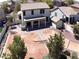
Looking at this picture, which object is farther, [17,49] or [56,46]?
[56,46]

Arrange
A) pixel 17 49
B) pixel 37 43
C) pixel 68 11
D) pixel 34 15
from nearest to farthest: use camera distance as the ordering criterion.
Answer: pixel 17 49 → pixel 37 43 → pixel 34 15 → pixel 68 11

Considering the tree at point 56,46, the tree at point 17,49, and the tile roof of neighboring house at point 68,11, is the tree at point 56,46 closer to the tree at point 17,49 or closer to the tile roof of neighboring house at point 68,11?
the tree at point 17,49

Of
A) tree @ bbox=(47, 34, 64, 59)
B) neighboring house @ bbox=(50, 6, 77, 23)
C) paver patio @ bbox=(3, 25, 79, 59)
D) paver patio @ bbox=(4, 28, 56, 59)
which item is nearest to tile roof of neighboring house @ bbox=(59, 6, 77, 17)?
neighboring house @ bbox=(50, 6, 77, 23)

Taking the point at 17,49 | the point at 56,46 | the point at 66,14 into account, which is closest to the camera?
the point at 17,49

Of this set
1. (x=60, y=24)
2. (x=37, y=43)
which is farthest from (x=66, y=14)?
(x=37, y=43)

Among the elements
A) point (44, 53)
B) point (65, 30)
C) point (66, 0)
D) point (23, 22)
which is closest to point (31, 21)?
point (23, 22)

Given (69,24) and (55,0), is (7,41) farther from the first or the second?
(55,0)

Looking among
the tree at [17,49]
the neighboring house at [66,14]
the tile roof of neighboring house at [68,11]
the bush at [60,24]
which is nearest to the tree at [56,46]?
the tree at [17,49]

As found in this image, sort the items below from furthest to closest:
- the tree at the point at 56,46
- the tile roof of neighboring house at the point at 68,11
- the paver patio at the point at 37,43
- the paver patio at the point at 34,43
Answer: the tile roof of neighboring house at the point at 68,11
the paver patio at the point at 37,43
the paver patio at the point at 34,43
the tree at the point at 56,46

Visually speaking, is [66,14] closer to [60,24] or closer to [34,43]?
[60,24]

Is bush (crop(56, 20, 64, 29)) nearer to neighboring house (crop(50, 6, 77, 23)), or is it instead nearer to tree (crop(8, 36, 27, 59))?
neighboring house (crop(50, 6, 77, 23))
